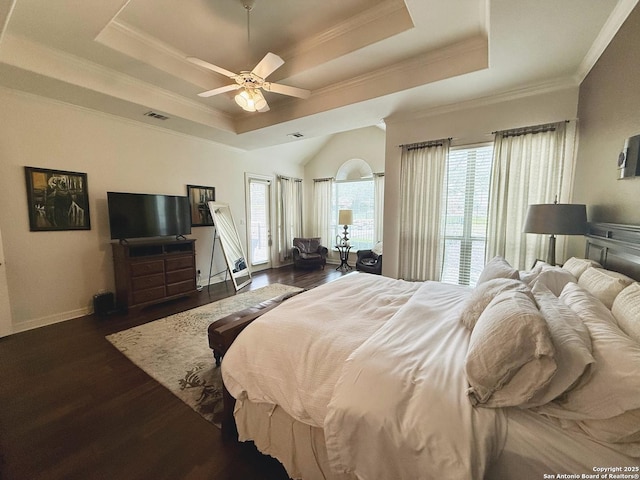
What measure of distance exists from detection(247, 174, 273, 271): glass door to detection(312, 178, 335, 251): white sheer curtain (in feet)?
4.58

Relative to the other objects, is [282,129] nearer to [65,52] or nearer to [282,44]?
[282,44]

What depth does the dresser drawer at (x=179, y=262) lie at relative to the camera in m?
3.81

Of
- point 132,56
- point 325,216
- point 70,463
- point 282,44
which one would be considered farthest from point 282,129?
point 70,463

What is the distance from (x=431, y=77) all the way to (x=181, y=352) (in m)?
3.88

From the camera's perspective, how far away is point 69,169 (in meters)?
3.20

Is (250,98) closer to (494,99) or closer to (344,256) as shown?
(494,99)

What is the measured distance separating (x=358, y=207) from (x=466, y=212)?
3254 millimetres

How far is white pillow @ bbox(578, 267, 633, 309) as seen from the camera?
1297mm

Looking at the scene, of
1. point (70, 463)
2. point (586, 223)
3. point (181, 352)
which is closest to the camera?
point (70, 463)

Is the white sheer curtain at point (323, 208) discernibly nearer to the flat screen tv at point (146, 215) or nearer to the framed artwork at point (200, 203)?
the framed artwork at point (200, 203)

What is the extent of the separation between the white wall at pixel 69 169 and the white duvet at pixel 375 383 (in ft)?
10.8

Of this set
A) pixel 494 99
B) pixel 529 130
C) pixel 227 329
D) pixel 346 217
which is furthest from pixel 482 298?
pixel 346 217

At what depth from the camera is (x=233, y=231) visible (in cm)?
505

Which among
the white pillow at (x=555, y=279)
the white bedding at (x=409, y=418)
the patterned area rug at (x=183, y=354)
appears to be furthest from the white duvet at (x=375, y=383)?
the patterned area rug at (x=183, y=354)
